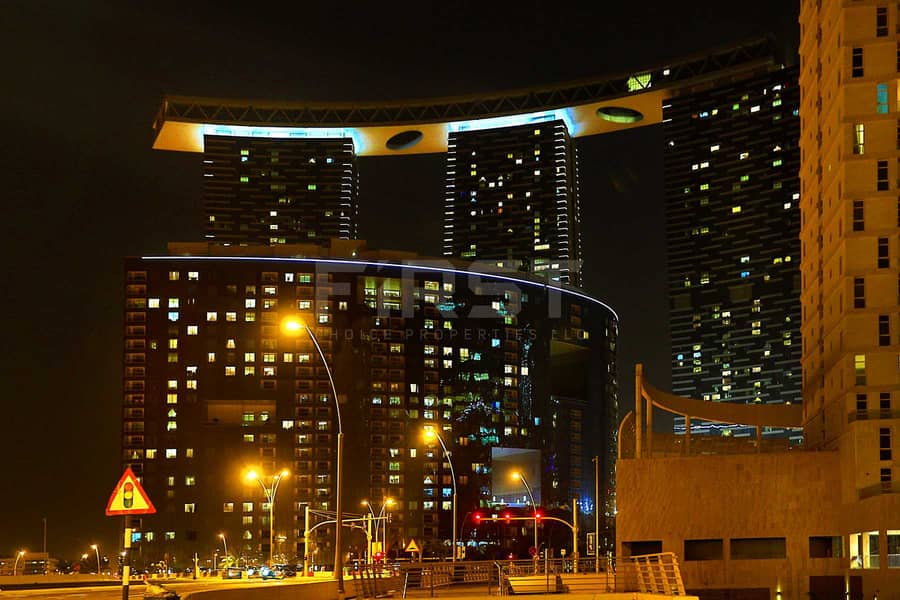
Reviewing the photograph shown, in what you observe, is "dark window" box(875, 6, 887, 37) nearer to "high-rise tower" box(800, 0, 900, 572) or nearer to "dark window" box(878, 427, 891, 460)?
"high-rise tower" box(800, 0, 900, 572)

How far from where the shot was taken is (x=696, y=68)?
194 m

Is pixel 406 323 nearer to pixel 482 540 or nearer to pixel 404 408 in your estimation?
pixel 404 408

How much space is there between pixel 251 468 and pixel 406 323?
1245 inches

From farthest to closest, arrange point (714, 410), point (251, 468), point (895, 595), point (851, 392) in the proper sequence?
point (251, 468)
point (714, 410)
point (851, 392)
point (895, 595)

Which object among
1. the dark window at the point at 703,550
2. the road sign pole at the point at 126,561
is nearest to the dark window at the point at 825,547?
the dark window at the point at 703,550

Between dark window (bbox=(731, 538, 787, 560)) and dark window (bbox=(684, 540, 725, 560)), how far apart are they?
0.80 metres

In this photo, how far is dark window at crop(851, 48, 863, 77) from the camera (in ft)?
262

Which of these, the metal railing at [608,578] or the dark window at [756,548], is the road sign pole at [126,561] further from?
the dark window at [756,548]

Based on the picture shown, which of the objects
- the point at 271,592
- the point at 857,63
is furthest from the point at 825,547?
the point at 271,592

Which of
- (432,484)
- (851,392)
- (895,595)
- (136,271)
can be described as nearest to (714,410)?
(851,392)

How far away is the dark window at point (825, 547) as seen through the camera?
77938 mm

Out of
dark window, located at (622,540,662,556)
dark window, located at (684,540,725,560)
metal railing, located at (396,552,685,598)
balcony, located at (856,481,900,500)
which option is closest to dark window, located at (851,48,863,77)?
balcony, located at (856,481,900,500)

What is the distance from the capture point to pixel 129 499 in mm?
17906

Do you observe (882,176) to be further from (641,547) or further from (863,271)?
(641,547)
